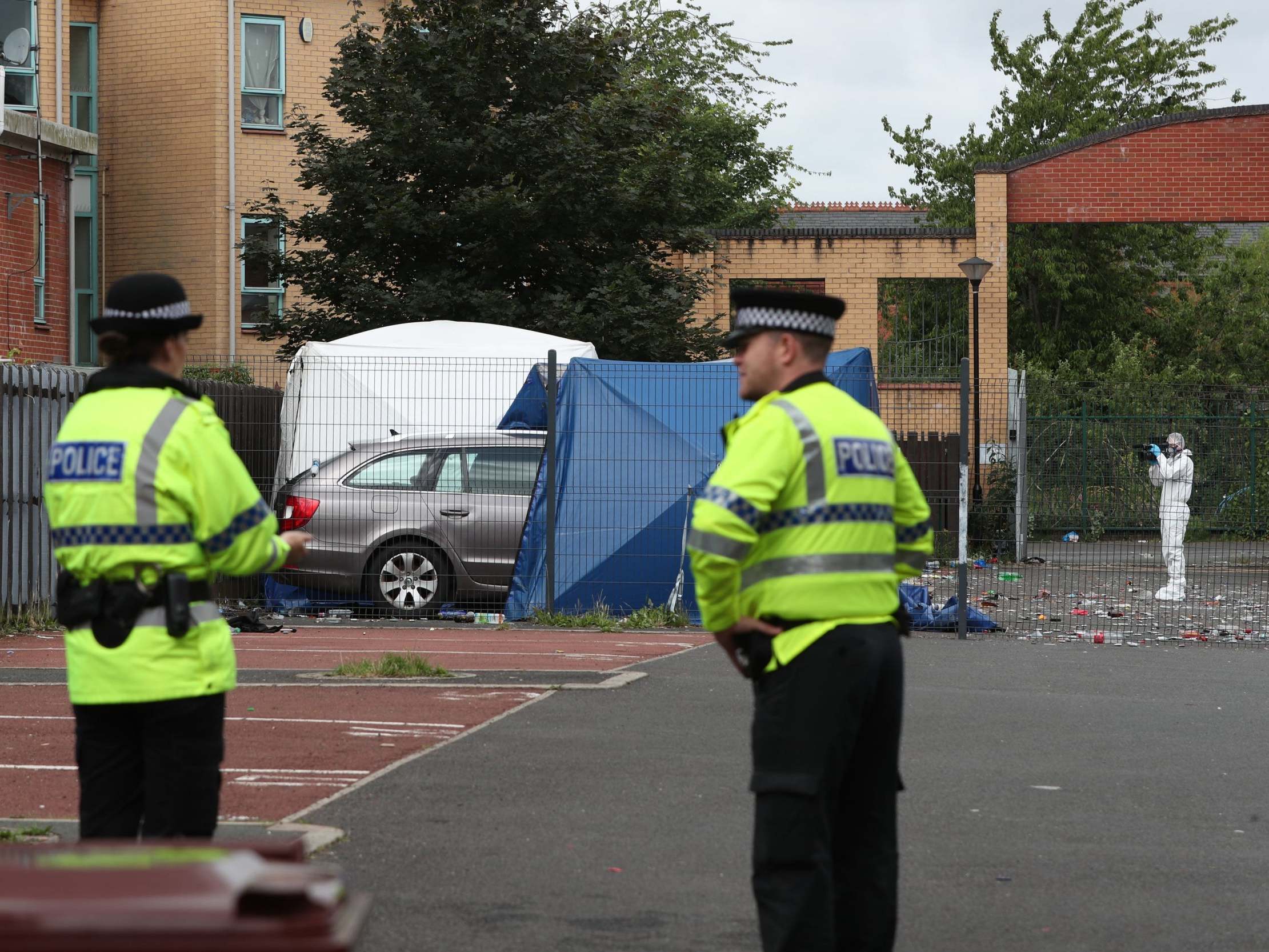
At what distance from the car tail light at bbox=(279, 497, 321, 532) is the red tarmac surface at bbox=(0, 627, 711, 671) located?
0.91 meters

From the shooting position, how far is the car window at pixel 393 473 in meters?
14.7

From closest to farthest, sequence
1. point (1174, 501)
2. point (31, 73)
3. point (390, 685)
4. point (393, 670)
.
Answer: point (390, 685) → point (393, 670) → point (1174, 501) → point (31, 73)

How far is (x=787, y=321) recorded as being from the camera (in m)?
4.30

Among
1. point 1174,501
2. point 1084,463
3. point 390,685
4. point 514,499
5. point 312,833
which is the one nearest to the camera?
point 312,833

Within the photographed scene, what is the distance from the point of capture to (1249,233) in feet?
166

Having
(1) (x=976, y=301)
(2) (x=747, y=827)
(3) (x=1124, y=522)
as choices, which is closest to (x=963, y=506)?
(3) (x=1124, y=522)

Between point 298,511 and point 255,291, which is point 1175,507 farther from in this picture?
point 255,291

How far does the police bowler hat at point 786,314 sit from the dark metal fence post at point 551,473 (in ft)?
34.4

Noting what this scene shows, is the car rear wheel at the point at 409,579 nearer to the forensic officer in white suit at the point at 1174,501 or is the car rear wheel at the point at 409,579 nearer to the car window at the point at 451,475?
the car window at the point at 451,475

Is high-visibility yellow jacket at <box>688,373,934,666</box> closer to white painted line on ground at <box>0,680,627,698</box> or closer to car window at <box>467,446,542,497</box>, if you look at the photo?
white painted line on ground at <box>0,680,627,698</box>

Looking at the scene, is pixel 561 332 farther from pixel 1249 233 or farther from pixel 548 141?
pixel 1249 233

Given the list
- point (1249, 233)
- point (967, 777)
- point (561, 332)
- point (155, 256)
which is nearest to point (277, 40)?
point (155, 256)

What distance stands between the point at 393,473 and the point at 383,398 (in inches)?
40.4

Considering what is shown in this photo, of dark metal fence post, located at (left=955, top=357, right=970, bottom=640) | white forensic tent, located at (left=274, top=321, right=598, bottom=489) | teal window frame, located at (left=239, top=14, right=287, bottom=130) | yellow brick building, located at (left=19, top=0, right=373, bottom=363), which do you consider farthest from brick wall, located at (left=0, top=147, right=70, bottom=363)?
dark metal fence post, located at (left=955, top=357, right=970, bottom=640)
